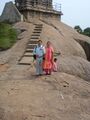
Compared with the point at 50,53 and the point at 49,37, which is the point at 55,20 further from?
the point at 50,53

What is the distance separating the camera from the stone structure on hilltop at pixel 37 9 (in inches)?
1724

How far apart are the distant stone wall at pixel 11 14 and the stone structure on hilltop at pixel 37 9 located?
117 centimetres

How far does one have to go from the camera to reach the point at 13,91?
58.9ft

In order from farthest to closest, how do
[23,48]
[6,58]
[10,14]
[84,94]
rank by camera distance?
[10,14], [23,48], [6,58], [84,94]

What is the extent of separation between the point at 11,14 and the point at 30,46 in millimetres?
14344

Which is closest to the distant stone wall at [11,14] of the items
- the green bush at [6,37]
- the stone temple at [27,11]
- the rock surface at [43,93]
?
the stone temple at [27,11]

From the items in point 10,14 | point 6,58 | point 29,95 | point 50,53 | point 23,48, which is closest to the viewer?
point 29,95

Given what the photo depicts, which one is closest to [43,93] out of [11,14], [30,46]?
[30,46]

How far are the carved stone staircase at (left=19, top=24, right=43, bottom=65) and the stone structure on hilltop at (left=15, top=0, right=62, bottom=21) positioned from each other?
18.1ft

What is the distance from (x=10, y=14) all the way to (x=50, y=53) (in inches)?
907

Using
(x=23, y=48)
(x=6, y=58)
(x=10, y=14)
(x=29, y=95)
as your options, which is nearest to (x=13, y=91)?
(x=29, y=95)

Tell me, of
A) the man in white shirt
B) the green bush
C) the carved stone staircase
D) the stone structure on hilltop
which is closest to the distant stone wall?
the stone structure on hilltop

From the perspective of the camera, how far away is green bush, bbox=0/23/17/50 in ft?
101

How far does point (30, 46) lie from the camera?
29453 millimetres
